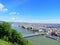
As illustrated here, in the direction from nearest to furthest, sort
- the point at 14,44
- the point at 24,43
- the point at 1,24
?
the point at 14,44 → the point at 24,43 → the point at 1,24

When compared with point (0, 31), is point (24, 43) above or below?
below

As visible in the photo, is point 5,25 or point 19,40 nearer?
point 19,40

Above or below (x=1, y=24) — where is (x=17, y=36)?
below

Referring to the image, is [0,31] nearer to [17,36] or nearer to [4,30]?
[4,30]

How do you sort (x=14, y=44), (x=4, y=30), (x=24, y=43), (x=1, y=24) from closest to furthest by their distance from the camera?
(x=14, y=44)
(x=24, y=43)
(x=4, y=30)
(x=1, y=24)

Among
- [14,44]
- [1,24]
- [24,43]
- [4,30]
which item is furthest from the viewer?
[1,24]

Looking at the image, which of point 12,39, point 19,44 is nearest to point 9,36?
point 12,39

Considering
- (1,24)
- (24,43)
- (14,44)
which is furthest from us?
(1,24)

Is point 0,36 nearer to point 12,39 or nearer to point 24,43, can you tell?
point 12,39

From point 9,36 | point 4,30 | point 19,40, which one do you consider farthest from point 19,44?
point 4,30
